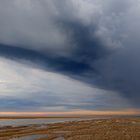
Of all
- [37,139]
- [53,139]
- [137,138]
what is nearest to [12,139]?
[37,139]

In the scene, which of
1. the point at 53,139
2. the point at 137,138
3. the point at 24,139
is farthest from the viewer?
the point at 24,139

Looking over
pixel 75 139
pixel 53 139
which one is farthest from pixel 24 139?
pixel 75 139

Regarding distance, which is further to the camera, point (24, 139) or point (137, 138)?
point (24, 139)

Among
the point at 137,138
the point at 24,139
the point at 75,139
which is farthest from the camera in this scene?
the point at 24,139

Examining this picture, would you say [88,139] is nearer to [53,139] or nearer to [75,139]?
[75,139]

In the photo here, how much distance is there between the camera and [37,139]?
50.8 metres

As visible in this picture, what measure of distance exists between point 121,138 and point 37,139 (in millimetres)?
17786

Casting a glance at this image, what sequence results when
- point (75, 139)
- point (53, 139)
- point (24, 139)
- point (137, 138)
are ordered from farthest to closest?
point (24, 139)
point (53, 139)
point (75, 139)
point (137, 138)

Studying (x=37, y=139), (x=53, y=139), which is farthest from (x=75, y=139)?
(x=37, y=139)

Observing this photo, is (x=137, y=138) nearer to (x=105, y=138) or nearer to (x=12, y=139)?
(x=105, y=138)

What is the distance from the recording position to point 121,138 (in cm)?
4147

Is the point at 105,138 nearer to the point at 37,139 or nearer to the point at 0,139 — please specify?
the point at 37,139

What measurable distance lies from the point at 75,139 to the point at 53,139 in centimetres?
669

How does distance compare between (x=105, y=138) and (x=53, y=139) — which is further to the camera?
(x=53, y=139)
